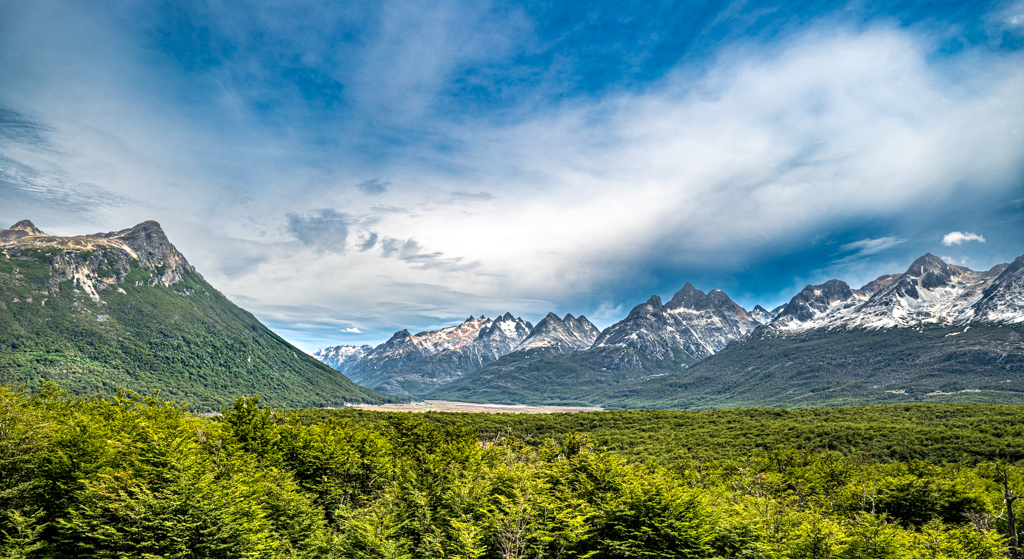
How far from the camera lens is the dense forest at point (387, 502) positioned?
3009cm

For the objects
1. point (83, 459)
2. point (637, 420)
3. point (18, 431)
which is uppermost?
point (18, 431)

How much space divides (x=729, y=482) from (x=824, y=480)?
1562 centimetres

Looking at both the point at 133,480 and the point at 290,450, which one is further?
the point at 290,450

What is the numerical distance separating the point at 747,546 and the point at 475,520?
73.4ft

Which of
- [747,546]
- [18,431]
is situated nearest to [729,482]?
[747,546]

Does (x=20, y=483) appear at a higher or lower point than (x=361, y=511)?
higher

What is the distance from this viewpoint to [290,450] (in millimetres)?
51062

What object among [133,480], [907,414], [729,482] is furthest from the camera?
[907,414]

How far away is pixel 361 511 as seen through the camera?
129ft

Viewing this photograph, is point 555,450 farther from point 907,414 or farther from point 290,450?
point 907,414

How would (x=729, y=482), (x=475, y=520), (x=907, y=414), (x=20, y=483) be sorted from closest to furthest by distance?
(x=20, y=483) < (x=475, y=520) < (x=729, y=482) < (x=907, y=414)

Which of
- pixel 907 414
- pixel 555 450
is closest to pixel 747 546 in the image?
pixel 555 450

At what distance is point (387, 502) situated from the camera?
4222 centimetres

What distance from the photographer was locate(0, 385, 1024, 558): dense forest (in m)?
30.1
